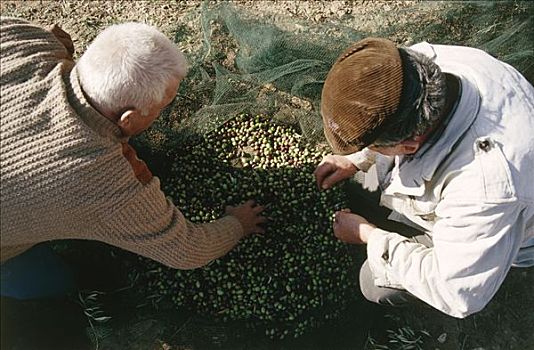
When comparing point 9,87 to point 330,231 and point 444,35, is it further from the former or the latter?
point 444,35

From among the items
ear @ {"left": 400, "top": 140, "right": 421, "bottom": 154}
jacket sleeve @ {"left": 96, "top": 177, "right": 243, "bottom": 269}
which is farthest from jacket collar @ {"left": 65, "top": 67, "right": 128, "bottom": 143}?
ear @ {"left": 400, "top": 140, "right": 421, "bottom": 154}

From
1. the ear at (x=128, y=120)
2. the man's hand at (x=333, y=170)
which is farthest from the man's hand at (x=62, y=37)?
the man's hand at (x=333, y=170)

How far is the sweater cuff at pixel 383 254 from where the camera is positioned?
2.55 m

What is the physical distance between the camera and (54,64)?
2.39 metres

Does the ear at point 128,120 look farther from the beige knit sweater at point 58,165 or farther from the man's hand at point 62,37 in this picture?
the man's hand at point 62,37

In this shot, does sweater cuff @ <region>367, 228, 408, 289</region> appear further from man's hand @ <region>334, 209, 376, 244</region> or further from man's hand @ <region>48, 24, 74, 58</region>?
man's hand @ <region>48, 24, 74, 58</region>

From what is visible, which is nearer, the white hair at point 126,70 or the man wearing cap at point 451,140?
the man wearing cap at point 451,140

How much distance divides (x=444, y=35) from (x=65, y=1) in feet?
9.11

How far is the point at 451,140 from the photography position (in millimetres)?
2127

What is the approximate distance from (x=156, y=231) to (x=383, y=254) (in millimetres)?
1037

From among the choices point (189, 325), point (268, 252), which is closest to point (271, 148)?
point (268, 252)

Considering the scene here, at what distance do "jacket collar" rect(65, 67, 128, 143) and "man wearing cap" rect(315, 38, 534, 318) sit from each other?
0.88 meters

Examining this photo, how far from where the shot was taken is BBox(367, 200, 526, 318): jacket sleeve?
207 centimetres

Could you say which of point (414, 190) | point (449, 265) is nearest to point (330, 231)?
point (414, 190)
